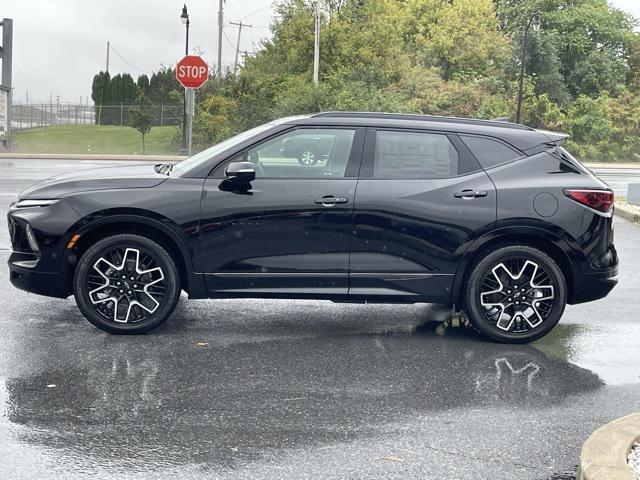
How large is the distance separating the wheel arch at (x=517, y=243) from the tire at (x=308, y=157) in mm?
1388

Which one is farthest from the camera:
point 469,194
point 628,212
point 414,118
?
point 628,212

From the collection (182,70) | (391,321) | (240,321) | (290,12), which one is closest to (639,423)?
(391,321)

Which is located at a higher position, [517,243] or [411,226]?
[411,226]

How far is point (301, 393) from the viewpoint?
543 cm

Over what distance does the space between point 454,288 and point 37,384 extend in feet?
10.4

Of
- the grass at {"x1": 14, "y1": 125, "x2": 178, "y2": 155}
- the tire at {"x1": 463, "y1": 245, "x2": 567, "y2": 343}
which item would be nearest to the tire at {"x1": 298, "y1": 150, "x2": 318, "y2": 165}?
the tire at {"x1": 463, "y1": 245, "x2": 567, "y2": 343}

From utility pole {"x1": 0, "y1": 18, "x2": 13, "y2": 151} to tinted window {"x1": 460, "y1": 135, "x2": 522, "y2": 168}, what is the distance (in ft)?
108

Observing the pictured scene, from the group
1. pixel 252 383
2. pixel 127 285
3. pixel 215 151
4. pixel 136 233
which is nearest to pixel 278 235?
pixel 215 151

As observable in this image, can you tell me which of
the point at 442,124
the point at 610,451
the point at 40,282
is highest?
the point at 442,124

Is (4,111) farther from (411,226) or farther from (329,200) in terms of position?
(411,226)

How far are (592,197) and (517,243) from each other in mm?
676

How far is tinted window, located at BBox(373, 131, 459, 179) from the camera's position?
272 inches

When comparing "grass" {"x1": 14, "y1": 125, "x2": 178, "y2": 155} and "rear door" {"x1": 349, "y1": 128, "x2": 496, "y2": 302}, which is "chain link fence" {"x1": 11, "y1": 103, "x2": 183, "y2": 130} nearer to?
"grass" {"x1": 14, "y1": 125, "x2": 178, "y2": 155}

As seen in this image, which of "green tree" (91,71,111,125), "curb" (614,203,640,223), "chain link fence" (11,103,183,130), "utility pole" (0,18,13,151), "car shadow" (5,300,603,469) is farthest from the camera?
"green tree" (91,71,111,125)
